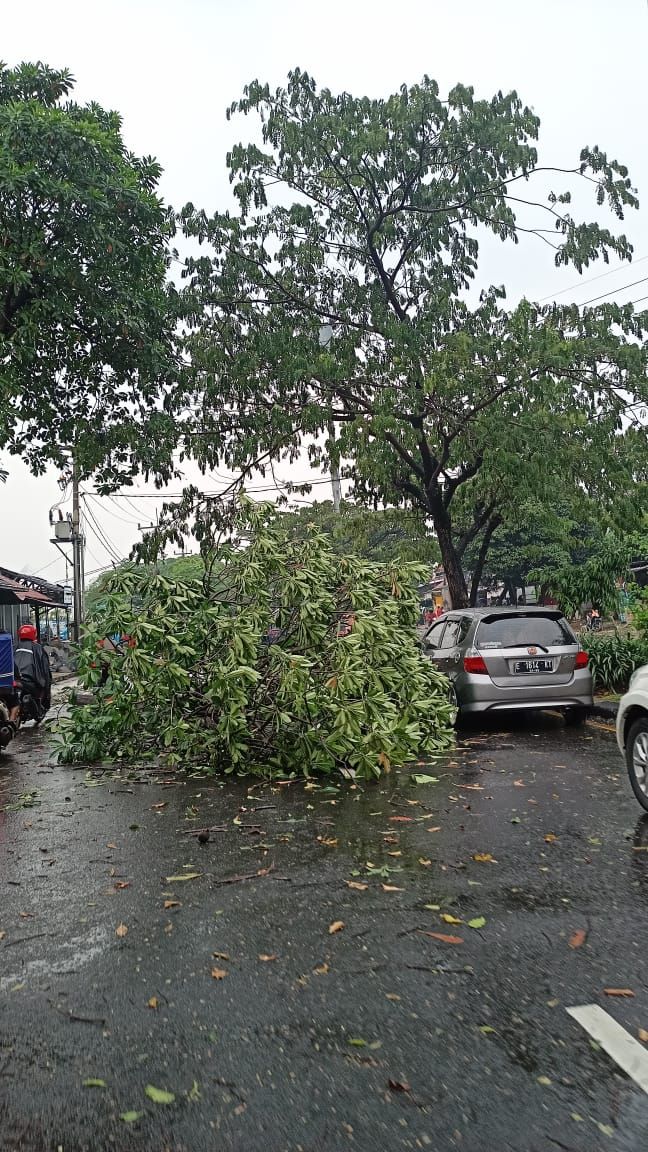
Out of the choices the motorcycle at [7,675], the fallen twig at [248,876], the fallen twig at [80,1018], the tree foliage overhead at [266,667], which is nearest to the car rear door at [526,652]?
the tree foliage overhead at [266,667]

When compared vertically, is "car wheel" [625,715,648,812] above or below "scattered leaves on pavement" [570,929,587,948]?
above

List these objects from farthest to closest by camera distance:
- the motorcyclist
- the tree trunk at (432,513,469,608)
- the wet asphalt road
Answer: the tree trunk at (432,513,469,608)
the motorcyclist
the wet asphalt road

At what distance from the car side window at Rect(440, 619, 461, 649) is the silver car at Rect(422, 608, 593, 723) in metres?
0.67

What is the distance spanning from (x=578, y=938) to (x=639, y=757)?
2.85 meters

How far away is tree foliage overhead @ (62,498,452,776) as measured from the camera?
9469mm

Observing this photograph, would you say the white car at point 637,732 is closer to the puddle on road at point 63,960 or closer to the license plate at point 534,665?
the puddle on road at point 63,960

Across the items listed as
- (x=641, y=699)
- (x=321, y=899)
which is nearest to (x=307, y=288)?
(x=641, y=699)

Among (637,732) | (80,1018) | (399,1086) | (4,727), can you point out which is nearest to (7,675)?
(4,727)

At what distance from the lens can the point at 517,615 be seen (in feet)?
40.3

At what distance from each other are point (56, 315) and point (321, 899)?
1163 centimetres

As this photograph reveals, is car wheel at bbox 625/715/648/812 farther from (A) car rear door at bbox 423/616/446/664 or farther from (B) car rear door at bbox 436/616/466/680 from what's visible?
(A) car rear door at bbox 423/616/446/664

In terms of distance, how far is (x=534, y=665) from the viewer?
1196 cm

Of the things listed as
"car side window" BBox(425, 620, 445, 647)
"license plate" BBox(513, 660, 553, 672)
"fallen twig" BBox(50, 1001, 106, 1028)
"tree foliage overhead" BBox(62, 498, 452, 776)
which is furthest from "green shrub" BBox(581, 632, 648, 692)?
"fallen twig" BBox(50, 1001, 106, 1028)

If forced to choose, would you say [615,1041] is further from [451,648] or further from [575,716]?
[575,716]
